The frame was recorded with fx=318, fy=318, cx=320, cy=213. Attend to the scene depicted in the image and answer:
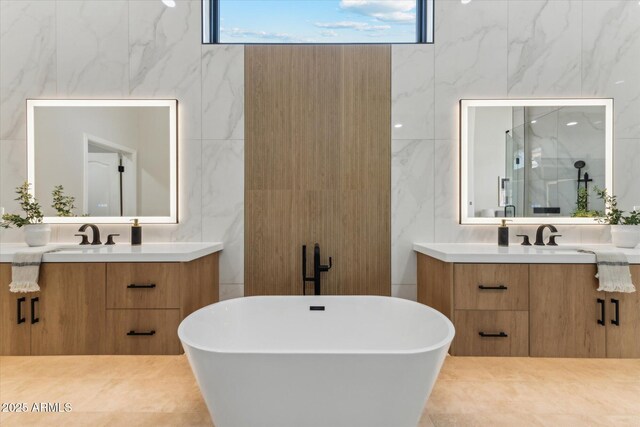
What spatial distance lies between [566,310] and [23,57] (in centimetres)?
402

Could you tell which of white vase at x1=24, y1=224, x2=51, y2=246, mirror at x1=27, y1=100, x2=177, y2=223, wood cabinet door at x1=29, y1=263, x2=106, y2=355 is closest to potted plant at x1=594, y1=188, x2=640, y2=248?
mirror at x1=27, y1=100, x2=177, y2=223

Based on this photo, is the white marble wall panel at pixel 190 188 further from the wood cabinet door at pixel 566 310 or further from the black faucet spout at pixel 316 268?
the wood cabinet door at pixel 566 310

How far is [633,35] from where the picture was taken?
91.8 inches

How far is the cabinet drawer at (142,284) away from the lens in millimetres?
1834

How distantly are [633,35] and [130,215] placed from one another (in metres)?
3.93

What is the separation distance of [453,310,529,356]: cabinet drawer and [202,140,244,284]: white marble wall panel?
1.51m

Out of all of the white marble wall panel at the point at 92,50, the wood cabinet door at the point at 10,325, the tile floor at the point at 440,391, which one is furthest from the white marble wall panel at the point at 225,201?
the wood cabinet door at the point at 10,325

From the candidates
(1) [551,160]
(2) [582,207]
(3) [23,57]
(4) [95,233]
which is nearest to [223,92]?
(4) [95,233]

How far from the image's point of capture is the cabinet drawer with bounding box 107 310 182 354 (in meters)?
1.85

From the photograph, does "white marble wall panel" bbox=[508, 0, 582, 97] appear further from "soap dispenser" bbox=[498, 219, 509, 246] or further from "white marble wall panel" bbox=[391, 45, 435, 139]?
"soap dispenser" bbox=[498, 219, 509, 246]

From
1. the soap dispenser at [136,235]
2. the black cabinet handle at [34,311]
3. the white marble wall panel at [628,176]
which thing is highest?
the white marble wall panel at [628,176]

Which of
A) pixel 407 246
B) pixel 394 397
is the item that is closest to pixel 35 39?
pixel 407 246

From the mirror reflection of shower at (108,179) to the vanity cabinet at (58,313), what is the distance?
2.09ft

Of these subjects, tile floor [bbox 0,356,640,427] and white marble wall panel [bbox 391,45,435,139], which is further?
white marble wall panel [bbox 391,45,435,139]
